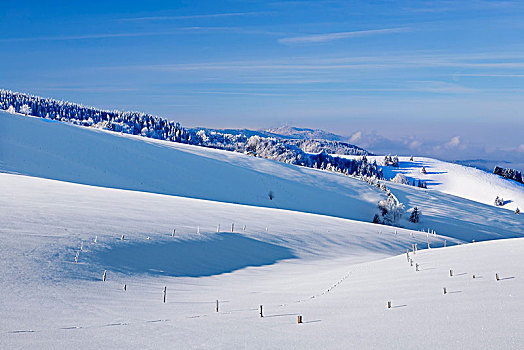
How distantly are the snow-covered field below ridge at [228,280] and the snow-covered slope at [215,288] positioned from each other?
0.06 metres

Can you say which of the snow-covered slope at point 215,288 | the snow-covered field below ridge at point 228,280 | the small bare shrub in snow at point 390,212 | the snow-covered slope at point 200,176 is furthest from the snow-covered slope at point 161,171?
the snow-covered slope at point 215,288

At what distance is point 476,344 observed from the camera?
8445mm

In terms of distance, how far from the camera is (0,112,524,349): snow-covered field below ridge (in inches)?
386

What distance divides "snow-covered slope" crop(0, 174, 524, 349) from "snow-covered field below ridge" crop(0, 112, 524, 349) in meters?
0.06

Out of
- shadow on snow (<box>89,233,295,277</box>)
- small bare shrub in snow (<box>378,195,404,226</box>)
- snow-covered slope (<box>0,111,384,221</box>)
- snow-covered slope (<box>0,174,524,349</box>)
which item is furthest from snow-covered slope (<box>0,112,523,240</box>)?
shadow on snow (<box>89,233,295,277</box>)

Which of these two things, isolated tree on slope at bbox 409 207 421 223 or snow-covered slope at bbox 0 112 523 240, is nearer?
snow-covered slope at bbox 0 112 523 240

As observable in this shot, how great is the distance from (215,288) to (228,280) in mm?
2267

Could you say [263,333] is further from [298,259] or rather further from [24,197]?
[24,197]

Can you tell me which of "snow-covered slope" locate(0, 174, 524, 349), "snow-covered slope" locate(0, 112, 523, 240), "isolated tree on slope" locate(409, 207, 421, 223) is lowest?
"snow-covered slope" locate(0, 174, 524, 349)

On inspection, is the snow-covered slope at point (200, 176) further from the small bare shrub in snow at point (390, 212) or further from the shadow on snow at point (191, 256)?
the shadow on snow at point (191, 256)

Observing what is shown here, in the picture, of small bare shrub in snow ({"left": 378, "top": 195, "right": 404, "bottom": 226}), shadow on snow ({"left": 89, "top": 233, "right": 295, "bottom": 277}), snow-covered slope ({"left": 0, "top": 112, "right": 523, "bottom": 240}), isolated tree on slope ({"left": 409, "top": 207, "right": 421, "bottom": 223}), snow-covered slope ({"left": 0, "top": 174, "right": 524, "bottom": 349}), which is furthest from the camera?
isolated tree on slope ({"left": 409, "top": 207, "right": 421, "bottom": 223})

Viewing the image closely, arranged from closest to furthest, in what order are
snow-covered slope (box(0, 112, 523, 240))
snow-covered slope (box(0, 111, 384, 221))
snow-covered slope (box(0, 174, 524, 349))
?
snow-covered slope (box(0, 174, 524, 349)) < snow-covered slope (box(0, 111, 384, 221)) < snow-covered slope (box(0, 112, 523, 240))

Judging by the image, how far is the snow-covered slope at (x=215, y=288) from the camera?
9.72 metres

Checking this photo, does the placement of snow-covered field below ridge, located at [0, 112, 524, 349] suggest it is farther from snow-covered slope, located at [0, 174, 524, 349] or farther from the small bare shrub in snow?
the small bare shrub in snow
